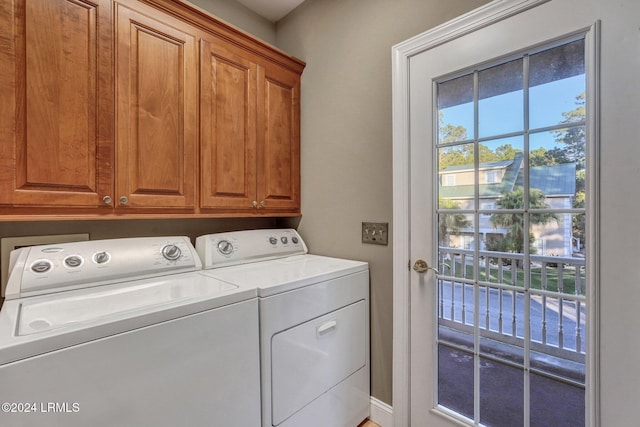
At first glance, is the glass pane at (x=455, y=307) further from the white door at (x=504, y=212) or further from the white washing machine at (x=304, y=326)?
the white washing machine at (x=304, y=326)

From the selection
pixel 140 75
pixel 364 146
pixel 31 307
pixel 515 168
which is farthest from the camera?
pixel 364 146

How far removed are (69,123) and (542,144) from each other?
1875 millimetres

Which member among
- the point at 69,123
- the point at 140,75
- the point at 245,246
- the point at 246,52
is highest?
the point at 246,52

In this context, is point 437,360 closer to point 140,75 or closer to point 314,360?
point 314,360

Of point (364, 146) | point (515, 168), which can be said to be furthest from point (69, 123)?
point (515, 168)

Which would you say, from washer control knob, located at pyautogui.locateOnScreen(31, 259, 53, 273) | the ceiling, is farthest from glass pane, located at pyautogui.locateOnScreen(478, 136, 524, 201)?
washer control knob, located at pyautogui.locateOnScreen(31, 259, 53, 273)

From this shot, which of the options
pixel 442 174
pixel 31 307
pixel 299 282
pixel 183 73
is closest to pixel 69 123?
pixel 183 73

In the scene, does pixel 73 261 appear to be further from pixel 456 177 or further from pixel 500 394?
pixel 500 394

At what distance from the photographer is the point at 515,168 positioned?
1223 mm

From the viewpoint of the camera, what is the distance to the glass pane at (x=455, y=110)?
4.45 ft

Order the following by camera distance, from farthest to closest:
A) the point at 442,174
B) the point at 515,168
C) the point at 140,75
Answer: the point at 442,174 → the point at 140,75 → the point at 515,168

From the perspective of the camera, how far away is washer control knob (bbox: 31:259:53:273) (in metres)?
1.09

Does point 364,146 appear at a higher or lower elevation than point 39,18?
lower

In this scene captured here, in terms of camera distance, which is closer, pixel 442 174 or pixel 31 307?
pixel 31 307
